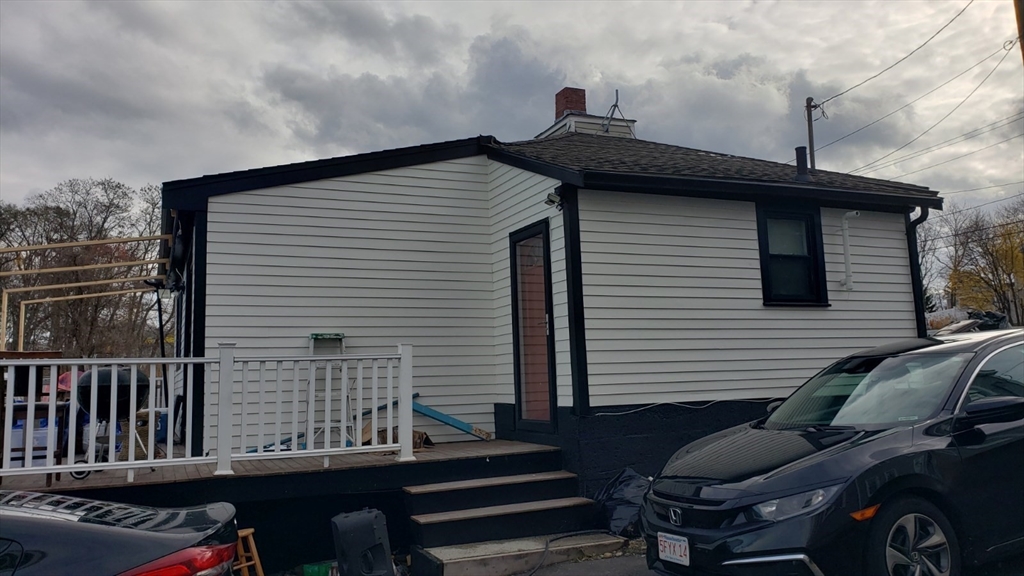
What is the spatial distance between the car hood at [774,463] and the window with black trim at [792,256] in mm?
3709

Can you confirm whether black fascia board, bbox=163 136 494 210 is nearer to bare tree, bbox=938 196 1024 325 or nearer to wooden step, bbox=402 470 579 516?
wooden step, bbox=402 470 579 516

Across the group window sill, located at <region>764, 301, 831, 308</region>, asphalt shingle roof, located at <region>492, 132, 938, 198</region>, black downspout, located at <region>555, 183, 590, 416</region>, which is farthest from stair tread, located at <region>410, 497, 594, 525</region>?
window sill, located at <region>764, 301, 831, 308</region>

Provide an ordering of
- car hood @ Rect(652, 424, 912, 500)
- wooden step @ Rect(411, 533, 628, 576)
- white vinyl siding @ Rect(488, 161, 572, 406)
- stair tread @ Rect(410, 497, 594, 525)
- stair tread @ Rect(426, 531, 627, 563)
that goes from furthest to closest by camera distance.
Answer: white vinyl siding @ Rect(488, 161, 572, 406) < stair tread @ Rect(410, 497, 594, 525) < stair tread @ Rect(426, 531, 627, 563) < wooden step @ Rect(411, 533, 628, 576) < car hood @ Rect(652, 424, 912, 500)

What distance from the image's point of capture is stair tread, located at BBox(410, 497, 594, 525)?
19.2 feet

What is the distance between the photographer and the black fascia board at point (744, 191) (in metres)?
7.08

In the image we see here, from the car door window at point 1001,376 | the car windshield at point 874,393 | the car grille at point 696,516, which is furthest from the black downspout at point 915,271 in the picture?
the car grille at point 696,516

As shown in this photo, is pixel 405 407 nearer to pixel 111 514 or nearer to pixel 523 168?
pixel 523 168

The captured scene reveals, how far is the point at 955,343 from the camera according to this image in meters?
4.77

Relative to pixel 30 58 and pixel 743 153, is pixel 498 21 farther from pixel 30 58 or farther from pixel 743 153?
pixel 30 58

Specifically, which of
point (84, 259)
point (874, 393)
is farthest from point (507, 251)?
point (84, 259)

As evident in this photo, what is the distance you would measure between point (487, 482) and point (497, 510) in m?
0.31

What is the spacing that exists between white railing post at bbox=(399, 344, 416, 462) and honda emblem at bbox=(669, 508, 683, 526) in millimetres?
2725

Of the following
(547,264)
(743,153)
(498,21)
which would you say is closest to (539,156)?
(547,264)

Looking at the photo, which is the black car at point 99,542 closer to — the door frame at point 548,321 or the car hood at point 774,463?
the car hood at point 774,463
